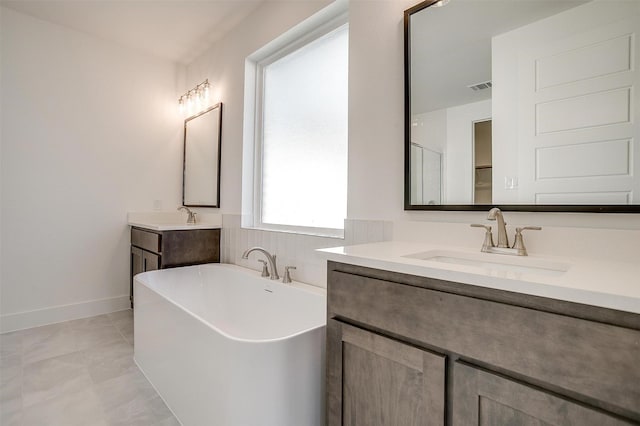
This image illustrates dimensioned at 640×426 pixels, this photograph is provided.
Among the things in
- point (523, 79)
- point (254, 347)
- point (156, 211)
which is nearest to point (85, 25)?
point (156, 211)

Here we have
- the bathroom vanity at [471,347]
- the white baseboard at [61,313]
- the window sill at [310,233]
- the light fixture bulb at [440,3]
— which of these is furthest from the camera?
the white baseboard at [61,313]

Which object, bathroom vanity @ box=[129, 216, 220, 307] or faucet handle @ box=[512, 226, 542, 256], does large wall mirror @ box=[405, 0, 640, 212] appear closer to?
faucet handle @ box=[512, 226, 542, 256]

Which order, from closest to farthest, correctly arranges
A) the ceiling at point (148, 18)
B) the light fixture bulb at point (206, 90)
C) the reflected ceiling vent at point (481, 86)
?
the reflected ceiling vent at point (481, 86) < the ceiling at point (148, 18) < the light fixture bulb at point (206, 90)

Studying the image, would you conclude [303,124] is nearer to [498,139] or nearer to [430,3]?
[430,3]

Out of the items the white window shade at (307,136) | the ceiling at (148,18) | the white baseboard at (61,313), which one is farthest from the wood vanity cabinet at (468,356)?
the white baseboard at (61,313)

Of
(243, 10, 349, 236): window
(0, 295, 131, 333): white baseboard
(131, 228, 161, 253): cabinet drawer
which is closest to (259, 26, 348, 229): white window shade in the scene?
(243, 10, 349, 236): window

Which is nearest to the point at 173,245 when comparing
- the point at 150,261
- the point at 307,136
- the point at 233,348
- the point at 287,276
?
the point at 150,261

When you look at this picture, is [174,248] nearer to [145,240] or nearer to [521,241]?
[145,240]

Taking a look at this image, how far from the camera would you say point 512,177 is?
48.5 inches

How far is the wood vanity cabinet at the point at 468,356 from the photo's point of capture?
0.63 metres

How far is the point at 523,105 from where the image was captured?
120cm

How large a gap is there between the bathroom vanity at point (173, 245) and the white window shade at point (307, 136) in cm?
55

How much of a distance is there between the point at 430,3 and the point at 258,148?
5.35ft

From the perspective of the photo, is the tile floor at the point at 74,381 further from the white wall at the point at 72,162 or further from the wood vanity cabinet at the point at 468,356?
the wood vanity cabinet at the point at 468,356
